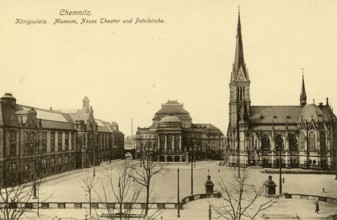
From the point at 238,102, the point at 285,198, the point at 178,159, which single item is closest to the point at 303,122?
the point at 238,102

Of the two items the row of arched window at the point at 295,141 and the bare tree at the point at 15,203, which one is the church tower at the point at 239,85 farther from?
the bare tree at the point at 15,203

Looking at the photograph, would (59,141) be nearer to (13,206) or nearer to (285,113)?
(13,206)

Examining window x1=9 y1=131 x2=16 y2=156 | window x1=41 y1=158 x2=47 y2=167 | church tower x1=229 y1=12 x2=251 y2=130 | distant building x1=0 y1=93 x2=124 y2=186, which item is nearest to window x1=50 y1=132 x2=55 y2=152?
distant building x1=0 y1=93 x2=124 y2=186

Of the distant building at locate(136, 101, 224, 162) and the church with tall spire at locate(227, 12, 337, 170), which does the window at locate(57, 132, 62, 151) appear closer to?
the distant building at locate(136, 101, 224, 162)

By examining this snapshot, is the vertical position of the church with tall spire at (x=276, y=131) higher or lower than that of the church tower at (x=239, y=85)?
lower

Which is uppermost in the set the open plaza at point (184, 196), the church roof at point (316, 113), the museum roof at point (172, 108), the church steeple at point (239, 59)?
the church steeple at point (239, 59)

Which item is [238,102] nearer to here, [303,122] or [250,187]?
[303,122]

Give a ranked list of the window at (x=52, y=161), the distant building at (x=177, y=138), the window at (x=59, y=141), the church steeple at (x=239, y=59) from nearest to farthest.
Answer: the window at (x=52, y=161) → the window at (x=59, y=141) → the church steeple at (x=239, y=59) → the distant building at (x=177, y=138)

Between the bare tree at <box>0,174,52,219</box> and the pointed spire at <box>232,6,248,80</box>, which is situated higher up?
the pointed spire at <box>232,6,248,80</box>

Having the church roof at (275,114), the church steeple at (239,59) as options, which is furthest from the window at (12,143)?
the church steeple at (239,59)
